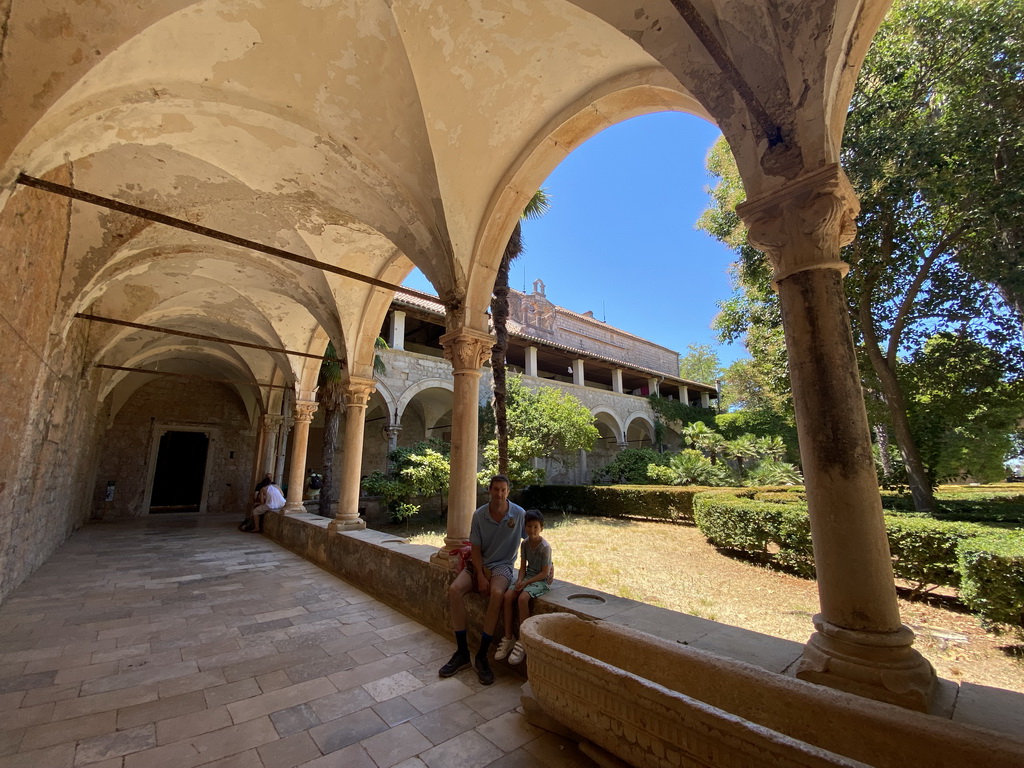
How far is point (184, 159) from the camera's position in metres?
4.56

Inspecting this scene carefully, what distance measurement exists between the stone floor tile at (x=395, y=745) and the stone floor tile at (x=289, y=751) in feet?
0.81

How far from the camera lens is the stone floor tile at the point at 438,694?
255 cm

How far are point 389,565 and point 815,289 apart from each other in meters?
4.42

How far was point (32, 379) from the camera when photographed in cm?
450

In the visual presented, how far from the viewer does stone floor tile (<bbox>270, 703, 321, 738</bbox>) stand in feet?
7.59

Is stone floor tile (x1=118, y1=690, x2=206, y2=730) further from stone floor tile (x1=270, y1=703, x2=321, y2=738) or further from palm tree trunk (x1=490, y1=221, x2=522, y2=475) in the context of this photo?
palm tree trunk (x1=490, y1=221, x2=522, y2=475)

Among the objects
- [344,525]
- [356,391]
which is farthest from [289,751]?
[356,391]

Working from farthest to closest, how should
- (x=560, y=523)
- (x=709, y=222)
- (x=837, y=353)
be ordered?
(x=560, y=523) < (x=709, y=222) < (x=837, y=353)

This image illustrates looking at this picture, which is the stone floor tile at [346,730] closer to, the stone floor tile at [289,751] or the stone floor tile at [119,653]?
the stone floor tile at [289,751]

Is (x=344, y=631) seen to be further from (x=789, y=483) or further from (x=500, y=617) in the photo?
(x=789, y=483)

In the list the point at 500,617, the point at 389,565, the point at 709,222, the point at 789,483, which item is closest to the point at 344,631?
the point at 389,565

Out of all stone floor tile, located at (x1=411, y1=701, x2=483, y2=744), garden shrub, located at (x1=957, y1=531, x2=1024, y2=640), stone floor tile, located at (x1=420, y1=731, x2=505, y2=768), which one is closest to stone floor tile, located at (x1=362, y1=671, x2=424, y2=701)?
stone floor tile, located at (x1=411, y1=701, x2=483, y2=744)

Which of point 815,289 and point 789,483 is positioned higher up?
point 815,289

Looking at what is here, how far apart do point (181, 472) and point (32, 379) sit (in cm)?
1267
